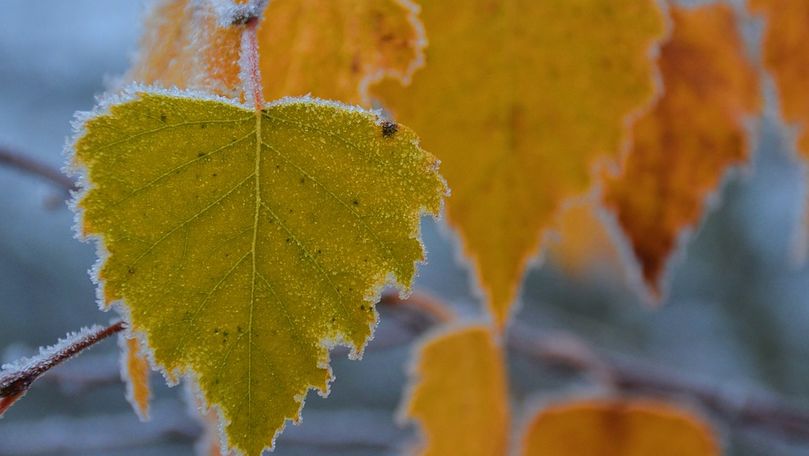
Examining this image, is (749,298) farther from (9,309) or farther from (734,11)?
(9,309)

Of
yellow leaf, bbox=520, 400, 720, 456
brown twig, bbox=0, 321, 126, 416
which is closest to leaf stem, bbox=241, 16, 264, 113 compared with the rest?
brown twig, bbox=0, 321, 126, 416

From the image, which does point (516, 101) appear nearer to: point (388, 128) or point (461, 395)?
point (388, 128)

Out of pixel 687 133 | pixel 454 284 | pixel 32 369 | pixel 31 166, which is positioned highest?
pixel 454 284

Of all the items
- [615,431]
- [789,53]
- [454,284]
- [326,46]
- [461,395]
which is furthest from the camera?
[454,284]

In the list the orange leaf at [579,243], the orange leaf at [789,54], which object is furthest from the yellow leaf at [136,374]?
the orange leaf at [579,243]

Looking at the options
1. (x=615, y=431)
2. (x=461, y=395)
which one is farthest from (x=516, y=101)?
(x=615, y=431)

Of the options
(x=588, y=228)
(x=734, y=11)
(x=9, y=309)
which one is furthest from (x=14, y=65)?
(x=734, y=11)

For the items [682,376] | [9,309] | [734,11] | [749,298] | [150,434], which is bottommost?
[682,376]

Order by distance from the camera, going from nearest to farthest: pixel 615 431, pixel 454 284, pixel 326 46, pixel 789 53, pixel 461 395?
pixel 326 46, pixel 789 53, pixel 461 395, pixel 615 431, pixel 454 284
